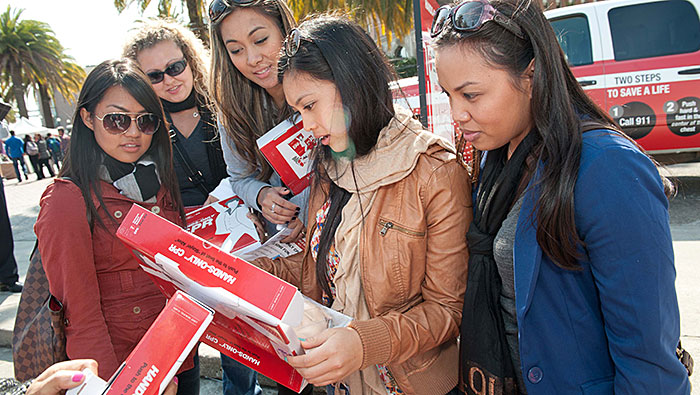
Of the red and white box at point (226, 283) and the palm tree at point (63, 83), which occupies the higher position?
the palm tree at point (63, 83)

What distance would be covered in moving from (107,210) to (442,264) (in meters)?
1.32

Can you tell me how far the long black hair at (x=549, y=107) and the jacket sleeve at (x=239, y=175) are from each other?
1.25 m

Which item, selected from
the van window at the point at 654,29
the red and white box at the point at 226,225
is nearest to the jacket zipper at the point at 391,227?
the red and white box at the point at 226,225

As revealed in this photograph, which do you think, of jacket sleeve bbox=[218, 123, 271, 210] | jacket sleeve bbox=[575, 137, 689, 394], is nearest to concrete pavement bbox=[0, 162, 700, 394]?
jacket sleeve bbox=[575, 137, 689, 394]

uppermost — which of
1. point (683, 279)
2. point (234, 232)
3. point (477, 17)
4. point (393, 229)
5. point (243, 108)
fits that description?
point (477, 17)

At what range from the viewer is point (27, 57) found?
2794 cm

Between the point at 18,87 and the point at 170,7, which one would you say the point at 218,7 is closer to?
the point at 170,7

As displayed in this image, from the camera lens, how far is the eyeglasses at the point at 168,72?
8.75ft

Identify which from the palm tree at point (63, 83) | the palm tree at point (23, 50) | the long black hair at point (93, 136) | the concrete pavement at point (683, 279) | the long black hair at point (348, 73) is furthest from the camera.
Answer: the palm tree at point (63, 83)

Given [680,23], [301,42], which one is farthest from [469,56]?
[680,23]

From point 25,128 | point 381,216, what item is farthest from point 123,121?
point 25,128

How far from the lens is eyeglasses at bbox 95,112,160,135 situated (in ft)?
6.46

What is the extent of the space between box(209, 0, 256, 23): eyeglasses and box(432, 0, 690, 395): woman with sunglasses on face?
1097 mm

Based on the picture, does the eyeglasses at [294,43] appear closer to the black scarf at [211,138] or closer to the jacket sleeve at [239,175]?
the jacket sleeve at [239,175]
